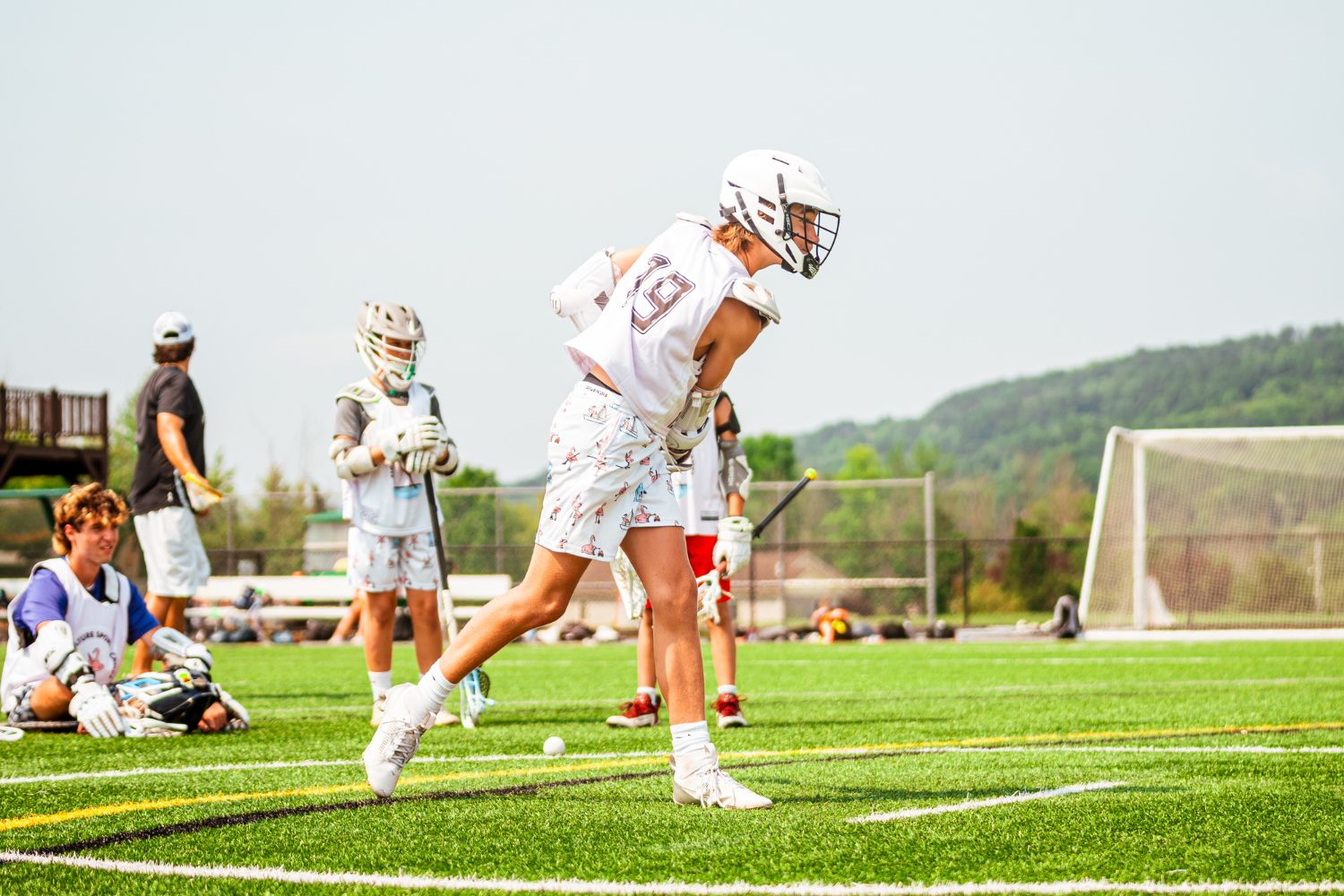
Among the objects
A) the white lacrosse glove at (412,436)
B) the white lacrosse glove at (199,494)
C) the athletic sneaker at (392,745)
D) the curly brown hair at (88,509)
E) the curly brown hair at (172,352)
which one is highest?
the curly brown hair at (172,352)

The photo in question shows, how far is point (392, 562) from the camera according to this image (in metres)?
8.74

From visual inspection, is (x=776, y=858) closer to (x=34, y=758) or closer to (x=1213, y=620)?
(x=34, y=758)

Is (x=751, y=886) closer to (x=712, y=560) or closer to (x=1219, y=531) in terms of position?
(x=712, y=560)

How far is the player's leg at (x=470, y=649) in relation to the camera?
16.9 feet

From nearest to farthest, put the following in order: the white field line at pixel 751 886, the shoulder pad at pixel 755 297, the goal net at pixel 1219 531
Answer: the white field line at pixel 751 886 < the shoulder pad at pixel 755 297 < the goal net at pixel 1219 531

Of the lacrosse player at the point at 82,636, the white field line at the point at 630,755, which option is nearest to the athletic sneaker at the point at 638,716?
the white field line at the point at 630,755

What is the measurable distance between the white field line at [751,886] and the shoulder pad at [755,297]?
1.93 metres

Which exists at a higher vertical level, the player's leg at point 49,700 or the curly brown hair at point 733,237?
the curly brown hair at point 733,237

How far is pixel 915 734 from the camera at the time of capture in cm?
789

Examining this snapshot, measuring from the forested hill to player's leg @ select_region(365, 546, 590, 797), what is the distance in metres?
96.6

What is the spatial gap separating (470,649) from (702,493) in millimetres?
4105

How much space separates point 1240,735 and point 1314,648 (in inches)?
478

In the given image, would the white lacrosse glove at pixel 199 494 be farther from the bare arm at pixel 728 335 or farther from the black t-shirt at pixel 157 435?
the bare arm at pixel 728 335

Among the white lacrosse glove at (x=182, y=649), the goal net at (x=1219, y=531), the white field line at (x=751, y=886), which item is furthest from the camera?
the goal net at (x=1219, y=531)
